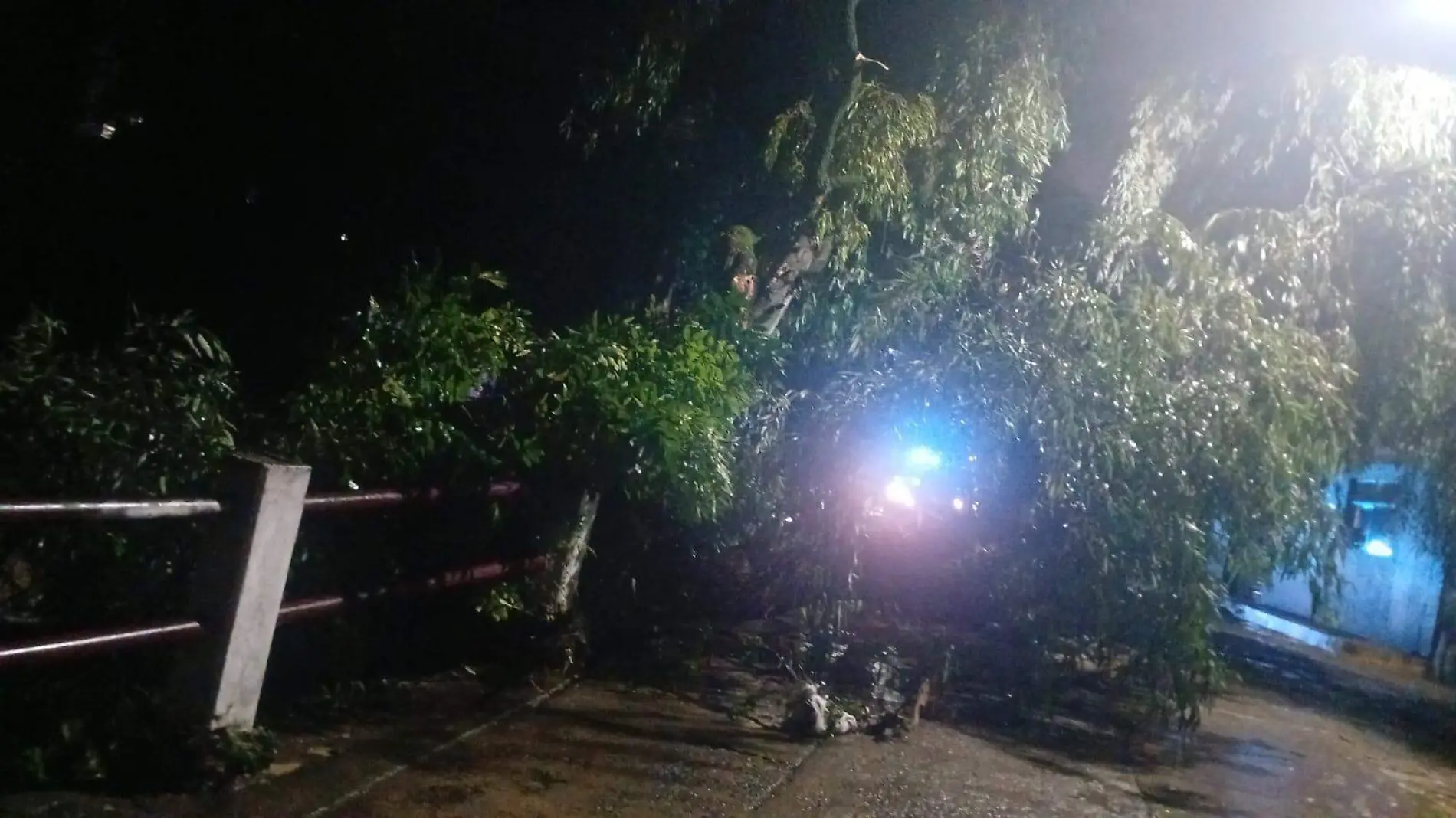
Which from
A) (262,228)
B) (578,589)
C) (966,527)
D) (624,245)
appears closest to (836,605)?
(966,527)

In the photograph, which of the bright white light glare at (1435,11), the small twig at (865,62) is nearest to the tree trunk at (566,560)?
the small twig at (865,62)

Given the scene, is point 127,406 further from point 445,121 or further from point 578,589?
point 578,589

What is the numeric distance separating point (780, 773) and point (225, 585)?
239cm

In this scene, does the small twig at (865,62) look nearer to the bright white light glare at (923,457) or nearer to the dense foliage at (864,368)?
the dense foliage at (864,368)

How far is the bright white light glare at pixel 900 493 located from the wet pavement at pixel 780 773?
3.83 ft

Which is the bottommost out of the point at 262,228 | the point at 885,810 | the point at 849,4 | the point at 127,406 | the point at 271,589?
the point at 885,810

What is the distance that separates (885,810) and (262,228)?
5.02 metres

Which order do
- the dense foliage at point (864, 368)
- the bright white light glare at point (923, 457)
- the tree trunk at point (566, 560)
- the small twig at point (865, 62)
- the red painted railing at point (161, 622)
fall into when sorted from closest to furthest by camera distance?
the red painted railing at point (161, 622)
the dense foliage at point (864, 368)
the bright white light glare at point (923, 457)
the tree trunk at point (566, 560)
the small twig at point (865, 62)

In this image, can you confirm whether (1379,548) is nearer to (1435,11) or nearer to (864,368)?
(1435,11)

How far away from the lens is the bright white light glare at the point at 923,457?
6.98 m

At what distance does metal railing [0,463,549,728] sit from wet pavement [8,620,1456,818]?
21.1 inches

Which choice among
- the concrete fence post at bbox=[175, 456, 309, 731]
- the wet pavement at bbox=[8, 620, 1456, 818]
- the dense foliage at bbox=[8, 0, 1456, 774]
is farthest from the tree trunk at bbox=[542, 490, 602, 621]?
the concrete fence post at bbox=[175, 456, 309, 731]

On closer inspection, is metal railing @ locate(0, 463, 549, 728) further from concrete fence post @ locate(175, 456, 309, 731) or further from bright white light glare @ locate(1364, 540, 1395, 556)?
bright white light glare @ locate(1364, 540, 1395, 556)

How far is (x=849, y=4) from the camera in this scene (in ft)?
24.1
